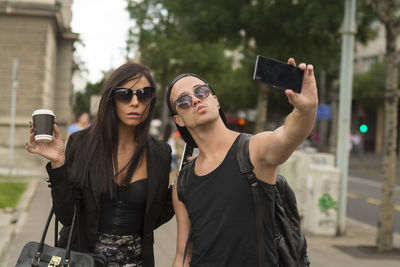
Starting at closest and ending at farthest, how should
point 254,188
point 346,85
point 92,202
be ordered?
point 254,188 → point 92,202 → point 346,85

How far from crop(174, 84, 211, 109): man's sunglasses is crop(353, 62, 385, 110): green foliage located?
138ft

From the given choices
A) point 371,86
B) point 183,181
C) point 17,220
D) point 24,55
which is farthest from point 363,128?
point 371,86

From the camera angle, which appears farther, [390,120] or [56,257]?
[390,120]

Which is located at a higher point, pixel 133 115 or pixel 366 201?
pixel 133 115

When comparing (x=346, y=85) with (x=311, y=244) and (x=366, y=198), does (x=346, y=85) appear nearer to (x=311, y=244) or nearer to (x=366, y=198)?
(x=311, y=244)

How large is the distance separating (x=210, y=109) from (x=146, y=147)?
2.51ft

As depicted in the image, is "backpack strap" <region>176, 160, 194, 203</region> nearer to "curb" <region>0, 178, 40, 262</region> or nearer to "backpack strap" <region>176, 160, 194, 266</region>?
"backpack strap" <region>176, 160, 194, 266</region>

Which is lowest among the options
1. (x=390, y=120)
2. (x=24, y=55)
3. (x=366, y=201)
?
(x=366, y=201)

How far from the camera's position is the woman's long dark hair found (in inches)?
124

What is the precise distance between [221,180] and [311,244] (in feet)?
22.2

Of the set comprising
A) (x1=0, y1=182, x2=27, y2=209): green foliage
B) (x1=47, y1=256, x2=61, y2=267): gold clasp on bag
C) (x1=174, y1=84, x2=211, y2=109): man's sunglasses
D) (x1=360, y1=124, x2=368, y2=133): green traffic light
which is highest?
(x1=360, y1=124, x2=368, y2=133): green traffic light

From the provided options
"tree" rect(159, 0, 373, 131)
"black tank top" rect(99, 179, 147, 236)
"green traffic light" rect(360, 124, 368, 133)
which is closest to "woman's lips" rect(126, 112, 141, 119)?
"black tank top" rect(99, 179, 147, 236)

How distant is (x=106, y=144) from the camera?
10.8 feet

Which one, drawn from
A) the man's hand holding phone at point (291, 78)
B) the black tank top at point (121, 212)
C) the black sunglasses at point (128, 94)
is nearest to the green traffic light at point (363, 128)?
the black sunglasses at point (128, 94)
